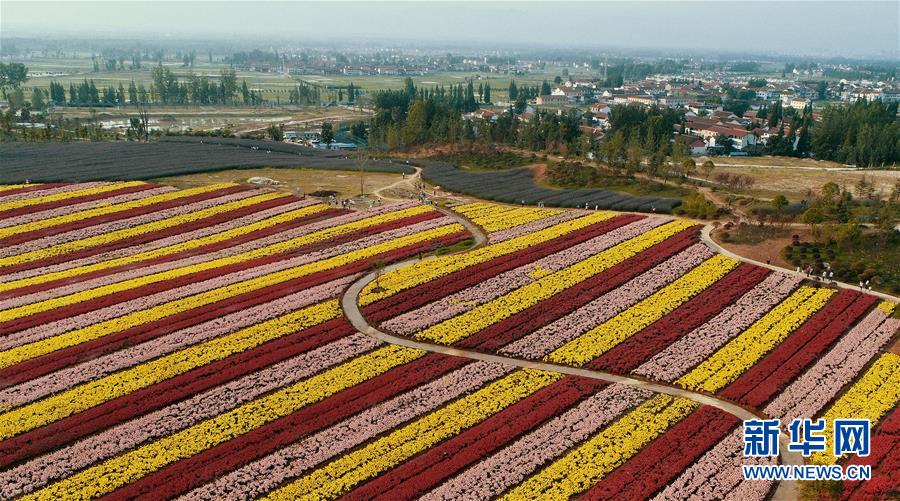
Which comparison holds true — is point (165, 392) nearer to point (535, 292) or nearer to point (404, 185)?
point (535, 292)

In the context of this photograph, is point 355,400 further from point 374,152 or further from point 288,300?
point 374,152

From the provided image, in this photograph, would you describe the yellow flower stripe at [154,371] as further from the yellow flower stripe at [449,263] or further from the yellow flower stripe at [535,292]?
the yellow flower stripe at [535,292]

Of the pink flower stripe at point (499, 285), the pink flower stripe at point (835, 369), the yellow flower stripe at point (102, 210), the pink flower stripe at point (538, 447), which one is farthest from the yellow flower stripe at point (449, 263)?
the yellow flower stripe at point (102, 210)

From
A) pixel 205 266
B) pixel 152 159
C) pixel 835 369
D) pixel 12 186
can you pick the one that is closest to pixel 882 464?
pixel 835 369

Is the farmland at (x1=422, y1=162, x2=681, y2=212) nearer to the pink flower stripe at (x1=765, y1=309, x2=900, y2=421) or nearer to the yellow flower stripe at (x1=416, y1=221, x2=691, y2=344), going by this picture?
the yellow flower stripe at (x1=416, y1=221, x2=691, y2=344)

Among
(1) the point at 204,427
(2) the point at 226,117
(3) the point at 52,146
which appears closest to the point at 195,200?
(3) the point at 52,146

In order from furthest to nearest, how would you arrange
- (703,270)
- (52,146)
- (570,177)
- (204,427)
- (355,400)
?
(52,146) → (570,177) → (703,270) → (355,400) → (204,427)

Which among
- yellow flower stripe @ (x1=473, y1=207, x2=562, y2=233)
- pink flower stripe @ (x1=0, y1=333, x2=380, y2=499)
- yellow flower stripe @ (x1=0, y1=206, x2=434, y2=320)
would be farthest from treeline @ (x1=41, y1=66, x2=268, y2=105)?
pink flower stripe @ (x1=0, y1=333, x2=380, y2=499)
